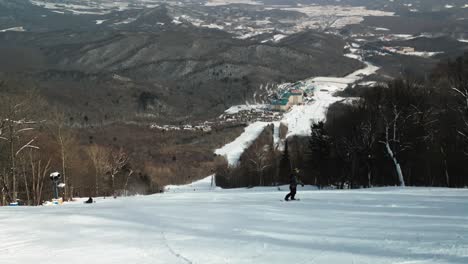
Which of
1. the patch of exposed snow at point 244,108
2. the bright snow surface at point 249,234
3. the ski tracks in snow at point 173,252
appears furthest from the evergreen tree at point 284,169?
the patch of exposed snow at point 244,108

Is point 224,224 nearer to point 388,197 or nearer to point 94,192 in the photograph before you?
point 388,197

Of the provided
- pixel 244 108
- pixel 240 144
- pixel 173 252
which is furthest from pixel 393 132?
pixel 244 108

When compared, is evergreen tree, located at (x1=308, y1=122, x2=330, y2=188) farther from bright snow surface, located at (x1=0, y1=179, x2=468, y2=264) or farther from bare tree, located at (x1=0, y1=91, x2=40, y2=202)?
bright snow surface, located at (x1=0, y1=179, x2=468, y2=264)

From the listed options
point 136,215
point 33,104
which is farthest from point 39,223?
point 33,104

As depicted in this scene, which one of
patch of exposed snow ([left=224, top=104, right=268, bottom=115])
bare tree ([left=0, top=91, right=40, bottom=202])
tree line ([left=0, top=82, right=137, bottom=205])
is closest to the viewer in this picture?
bare tree ([left=0, top=91, right=40, bottom=202])

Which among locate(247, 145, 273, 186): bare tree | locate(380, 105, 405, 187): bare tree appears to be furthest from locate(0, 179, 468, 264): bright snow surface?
locate(247, 145, 273, 186): bare tree

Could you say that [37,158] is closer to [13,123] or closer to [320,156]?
[13,123]

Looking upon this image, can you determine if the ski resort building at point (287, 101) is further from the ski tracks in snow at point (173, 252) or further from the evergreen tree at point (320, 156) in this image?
the ski tracks in snow at point (173, 252)
